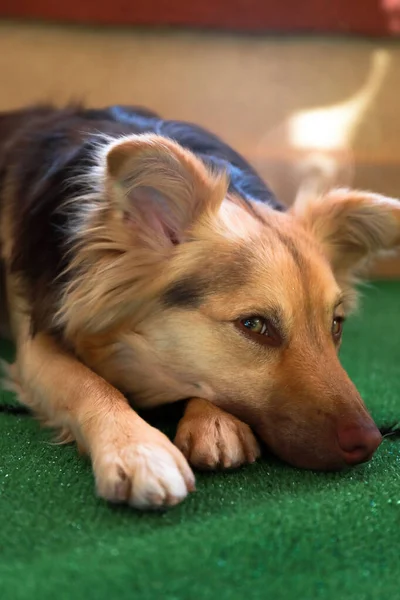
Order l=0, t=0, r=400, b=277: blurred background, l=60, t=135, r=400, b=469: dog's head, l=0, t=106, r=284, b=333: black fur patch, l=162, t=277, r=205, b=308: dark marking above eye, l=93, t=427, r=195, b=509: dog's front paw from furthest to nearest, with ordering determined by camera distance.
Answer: l=0, t=0, r=400, b=277: blurred background, l=0, t=106, r=284, b=333: black fur patch, l=162, t=277, r=205, b=308: dark marking above eye, l=60, t=135, r=400, b=469: dog's head, l=93, t=427, r=195, b=509: dog's front paw

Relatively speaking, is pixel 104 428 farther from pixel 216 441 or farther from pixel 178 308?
pixel 178 308

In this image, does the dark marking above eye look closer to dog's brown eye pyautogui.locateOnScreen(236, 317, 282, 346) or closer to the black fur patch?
the black fur patch

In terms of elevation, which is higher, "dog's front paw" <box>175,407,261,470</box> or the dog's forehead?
the dog's forehead

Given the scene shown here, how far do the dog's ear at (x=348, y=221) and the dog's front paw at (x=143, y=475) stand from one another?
30.8 inches

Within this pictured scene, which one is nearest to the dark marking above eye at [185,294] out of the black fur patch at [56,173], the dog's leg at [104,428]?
the black fur patch at [56,173]

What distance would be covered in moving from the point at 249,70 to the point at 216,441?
261 cm

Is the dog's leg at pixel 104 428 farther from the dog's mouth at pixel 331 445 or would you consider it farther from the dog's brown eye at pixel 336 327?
the dog's brown eye at pixel 336 327

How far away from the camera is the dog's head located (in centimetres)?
130

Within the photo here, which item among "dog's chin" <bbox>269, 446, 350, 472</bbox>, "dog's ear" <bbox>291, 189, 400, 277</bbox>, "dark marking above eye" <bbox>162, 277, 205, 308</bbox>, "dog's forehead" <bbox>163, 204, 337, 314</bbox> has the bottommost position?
"dog's chin" <bbox>269, 446, 350, 472</bbox>

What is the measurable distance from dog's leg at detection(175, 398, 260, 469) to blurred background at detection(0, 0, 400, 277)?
7.30ft

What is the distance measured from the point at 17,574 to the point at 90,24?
2.85 m

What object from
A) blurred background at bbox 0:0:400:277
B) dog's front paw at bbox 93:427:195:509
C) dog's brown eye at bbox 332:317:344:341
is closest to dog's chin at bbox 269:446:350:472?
dog's front paw at bbox 93:427:195:509

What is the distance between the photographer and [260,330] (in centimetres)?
137

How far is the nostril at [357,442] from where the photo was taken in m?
1.18
